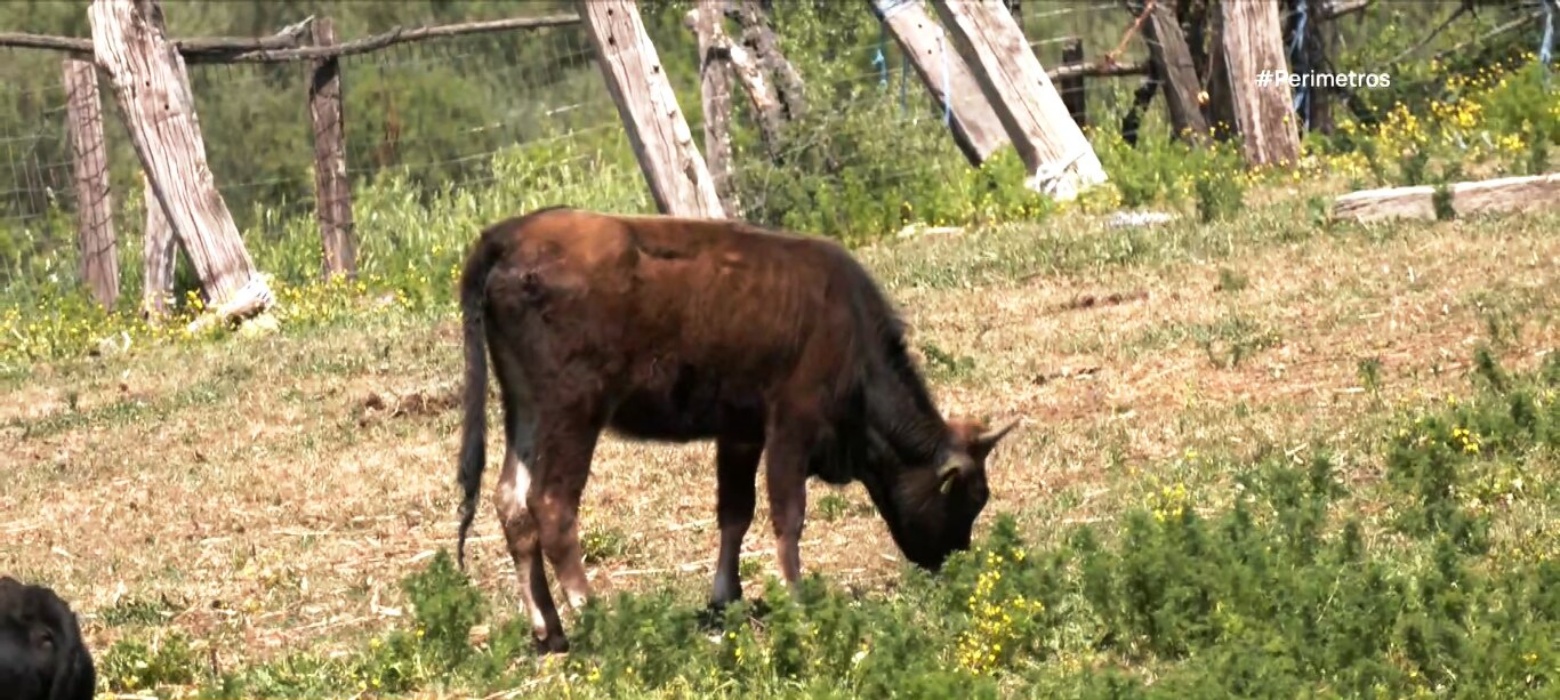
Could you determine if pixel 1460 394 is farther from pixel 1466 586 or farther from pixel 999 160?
pixel 999 160

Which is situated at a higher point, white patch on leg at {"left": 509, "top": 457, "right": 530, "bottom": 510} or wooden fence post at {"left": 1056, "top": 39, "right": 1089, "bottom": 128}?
white patch on leg at {"left": 509, "top": 457, "right": 530, "bottom": 510}

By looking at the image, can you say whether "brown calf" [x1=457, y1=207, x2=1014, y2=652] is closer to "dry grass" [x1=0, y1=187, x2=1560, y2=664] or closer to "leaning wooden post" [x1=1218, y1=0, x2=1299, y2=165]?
"dry grass" [x1=0, y1=187, x2=1560, y2=664]

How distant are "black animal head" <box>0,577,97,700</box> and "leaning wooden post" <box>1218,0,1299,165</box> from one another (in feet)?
39.8

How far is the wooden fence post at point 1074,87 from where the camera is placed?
67.5 ft

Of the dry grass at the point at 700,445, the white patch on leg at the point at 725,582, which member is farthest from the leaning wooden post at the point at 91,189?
the white patch on leg at the point at 725,582

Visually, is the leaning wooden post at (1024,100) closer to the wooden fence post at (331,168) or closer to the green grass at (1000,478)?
the green grass at (1000,478)

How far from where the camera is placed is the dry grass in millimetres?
10109

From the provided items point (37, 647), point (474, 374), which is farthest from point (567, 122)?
point (37, 647)

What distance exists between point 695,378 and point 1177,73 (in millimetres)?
11383

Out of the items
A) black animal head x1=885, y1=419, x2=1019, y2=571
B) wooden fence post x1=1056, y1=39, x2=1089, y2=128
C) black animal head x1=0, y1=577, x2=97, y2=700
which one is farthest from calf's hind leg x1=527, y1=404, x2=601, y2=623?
wooden fence post x1=1056, y1=39, x2=1089, y2=128

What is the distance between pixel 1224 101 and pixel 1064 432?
27.9 feet

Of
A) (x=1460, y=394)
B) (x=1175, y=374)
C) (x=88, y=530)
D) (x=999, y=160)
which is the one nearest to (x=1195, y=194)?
(x=999, y=160)

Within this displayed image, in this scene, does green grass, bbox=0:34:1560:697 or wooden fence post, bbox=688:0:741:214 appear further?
wooden fence post, bbox=688:0:741:214

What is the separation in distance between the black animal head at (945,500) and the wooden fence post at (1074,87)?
11.5 meters
